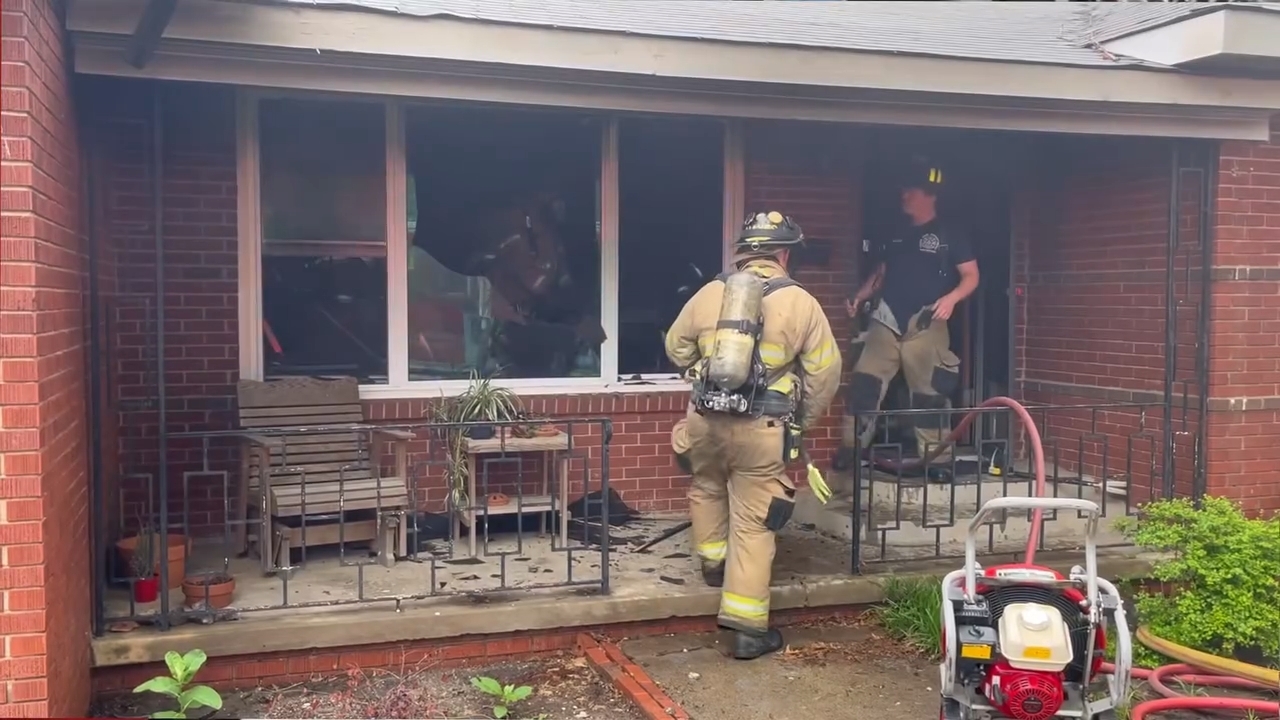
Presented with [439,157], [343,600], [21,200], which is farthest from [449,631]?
[439,157]

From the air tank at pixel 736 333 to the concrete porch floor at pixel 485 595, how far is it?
3.87 feet

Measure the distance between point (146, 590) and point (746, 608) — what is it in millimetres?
2680

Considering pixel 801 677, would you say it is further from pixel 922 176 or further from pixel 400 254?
pixel 922 176

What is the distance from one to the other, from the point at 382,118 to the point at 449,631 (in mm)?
3107

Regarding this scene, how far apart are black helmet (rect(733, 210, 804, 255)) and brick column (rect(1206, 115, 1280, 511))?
9.91ft

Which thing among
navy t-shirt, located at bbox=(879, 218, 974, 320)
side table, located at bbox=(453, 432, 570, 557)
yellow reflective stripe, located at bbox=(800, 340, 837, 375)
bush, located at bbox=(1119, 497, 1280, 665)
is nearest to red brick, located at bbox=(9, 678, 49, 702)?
side table, located at bbox=(453, 432, 570, 557)

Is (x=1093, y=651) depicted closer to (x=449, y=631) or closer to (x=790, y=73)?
(x=449, y=631)

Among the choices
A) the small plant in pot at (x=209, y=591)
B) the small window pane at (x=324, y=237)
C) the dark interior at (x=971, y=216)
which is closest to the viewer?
the small plant in pot at (x=209, y=591)

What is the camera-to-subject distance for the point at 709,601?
201 inches

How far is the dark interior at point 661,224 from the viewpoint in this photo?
268 inches

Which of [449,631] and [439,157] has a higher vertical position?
[439,157]

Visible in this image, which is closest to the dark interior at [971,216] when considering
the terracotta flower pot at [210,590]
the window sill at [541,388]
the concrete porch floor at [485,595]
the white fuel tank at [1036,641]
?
the window sill at [541,388]

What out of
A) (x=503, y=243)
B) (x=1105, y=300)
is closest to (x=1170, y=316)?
(x=1105, y=300)

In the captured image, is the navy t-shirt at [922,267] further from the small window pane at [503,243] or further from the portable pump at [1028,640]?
the portable pump at [1028,640]
